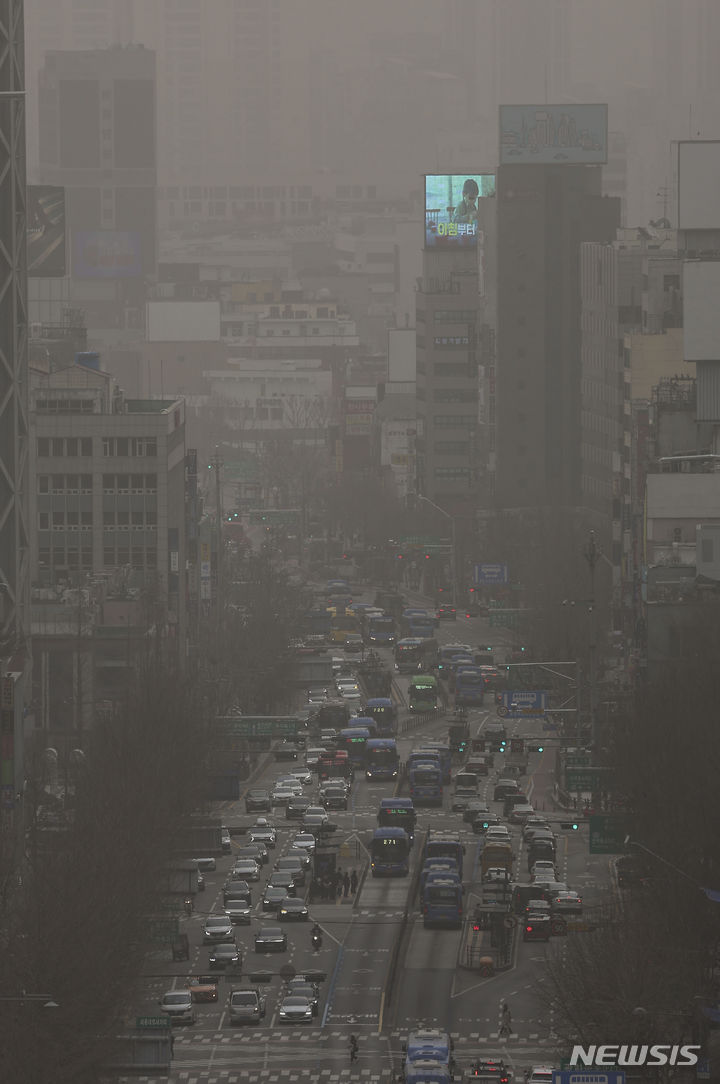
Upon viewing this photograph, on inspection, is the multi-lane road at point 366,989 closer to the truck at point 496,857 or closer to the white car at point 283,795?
the truck at point 496,857

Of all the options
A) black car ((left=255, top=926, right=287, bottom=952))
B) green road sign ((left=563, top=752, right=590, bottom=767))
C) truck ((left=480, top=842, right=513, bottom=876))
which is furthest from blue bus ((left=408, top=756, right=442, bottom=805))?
black car ((left=255, top=926, right=287, bottom=952))

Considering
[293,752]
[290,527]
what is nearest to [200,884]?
[293,752]

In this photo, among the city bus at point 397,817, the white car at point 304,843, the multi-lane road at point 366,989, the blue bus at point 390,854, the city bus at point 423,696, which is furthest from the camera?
the city bus at point 423,696

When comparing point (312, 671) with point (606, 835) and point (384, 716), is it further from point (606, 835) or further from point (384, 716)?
point (606, 835)

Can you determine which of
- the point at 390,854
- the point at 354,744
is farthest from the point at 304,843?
the point at 354,744

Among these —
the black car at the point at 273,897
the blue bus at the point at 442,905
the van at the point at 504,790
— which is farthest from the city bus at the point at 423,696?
the blue bus at the point at 442,905

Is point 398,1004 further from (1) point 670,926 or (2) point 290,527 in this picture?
(2) point 290,527

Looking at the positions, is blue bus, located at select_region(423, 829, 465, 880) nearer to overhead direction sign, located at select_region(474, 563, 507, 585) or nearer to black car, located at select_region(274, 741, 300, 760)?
black car, located at select_region(274, 741, 300, 760)
